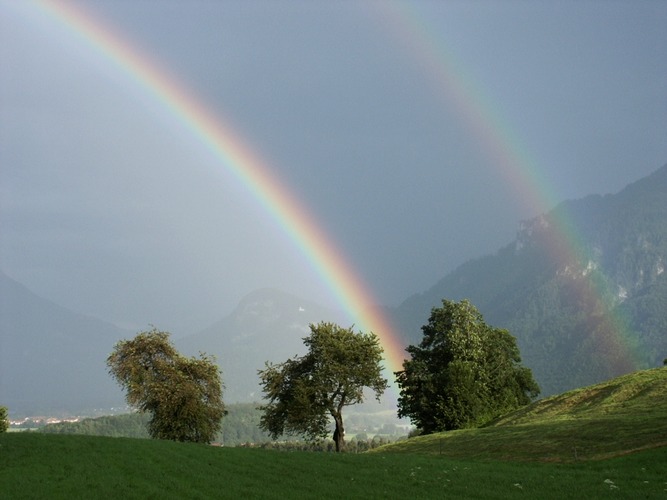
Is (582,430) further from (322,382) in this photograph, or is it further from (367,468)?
(322,382)

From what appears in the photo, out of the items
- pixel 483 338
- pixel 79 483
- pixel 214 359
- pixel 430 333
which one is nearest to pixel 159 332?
pixel 214 359

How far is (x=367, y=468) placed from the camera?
40688 mm

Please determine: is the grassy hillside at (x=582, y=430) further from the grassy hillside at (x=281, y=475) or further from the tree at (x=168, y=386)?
the tree at (x=168, y=386)

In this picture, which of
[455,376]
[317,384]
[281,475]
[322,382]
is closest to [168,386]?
[317,384]

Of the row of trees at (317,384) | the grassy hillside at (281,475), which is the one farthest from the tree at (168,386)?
the grassy hillside at (281,475)

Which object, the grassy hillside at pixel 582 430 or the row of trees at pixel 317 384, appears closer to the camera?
the grassy hillside at pixel 582 430

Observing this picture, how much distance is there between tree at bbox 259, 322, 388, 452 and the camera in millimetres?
86812

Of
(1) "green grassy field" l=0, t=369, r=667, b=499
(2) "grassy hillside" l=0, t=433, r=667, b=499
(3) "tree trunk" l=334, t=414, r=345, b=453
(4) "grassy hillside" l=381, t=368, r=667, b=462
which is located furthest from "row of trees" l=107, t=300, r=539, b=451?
(2) "grassy hillside" l=0, t=433, r=667, b=499

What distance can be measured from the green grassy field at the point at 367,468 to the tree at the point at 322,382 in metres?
30.6

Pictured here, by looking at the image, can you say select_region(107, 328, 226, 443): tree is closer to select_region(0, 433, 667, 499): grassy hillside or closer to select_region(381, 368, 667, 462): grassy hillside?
select_region(381, 368, 667, 462): grassy hillside

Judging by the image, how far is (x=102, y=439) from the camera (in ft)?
167

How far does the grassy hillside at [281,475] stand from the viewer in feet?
97.4

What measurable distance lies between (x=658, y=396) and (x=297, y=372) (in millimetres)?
47817

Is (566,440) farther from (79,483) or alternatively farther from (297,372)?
(297,372)
